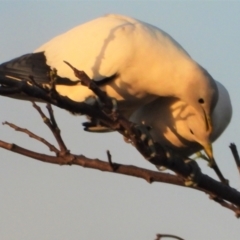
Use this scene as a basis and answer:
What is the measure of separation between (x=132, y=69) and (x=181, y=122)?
0.66 meters

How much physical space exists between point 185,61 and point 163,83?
0.98 feet

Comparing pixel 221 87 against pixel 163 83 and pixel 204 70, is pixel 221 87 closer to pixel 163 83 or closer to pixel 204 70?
pixel 204 70

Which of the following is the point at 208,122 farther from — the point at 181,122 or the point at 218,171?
the point at 218,171

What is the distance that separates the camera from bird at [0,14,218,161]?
464 centimetres

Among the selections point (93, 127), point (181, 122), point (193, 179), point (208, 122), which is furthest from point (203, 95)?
point (193, 179)

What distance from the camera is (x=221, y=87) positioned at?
5.31 m

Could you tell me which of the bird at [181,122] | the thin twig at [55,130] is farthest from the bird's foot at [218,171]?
the bird at [181,122]

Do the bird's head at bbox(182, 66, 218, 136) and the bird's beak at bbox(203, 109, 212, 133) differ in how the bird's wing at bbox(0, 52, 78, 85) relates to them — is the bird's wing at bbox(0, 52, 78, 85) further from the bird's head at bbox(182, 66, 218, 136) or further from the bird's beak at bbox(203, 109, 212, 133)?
the bird's beak at bbox(203, 109, 212, 133)

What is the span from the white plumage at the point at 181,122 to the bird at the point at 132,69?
0.09 meters

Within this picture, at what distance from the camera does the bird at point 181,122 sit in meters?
4.84

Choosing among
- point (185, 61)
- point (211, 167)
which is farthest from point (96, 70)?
point (211, 167)

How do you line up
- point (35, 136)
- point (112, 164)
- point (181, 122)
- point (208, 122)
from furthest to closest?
point (181, 122) → point (208, 122) → point (35, 136) → point (112, 164)

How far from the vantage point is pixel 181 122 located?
16.2 ft

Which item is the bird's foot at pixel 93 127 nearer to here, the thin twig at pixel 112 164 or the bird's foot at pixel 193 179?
the thin twig at pixel 112 164
